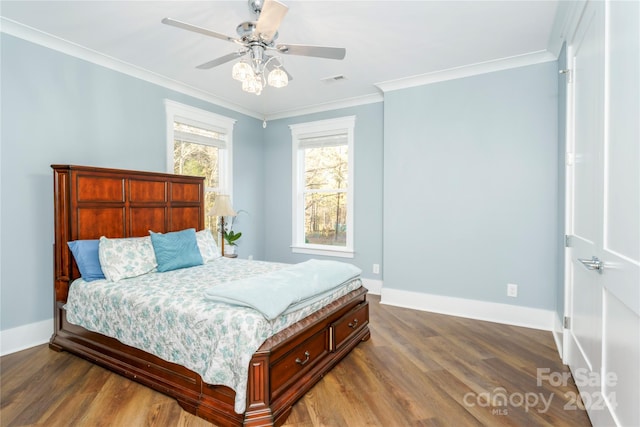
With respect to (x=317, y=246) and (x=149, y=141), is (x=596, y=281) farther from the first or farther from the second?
(x=149, y=141)

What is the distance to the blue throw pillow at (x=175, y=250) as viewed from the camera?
2881mm

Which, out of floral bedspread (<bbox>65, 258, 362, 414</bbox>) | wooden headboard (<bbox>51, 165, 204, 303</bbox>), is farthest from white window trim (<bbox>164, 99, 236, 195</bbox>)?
floral bedspread (<bbox>65, 258, 362, 414</bbox>)

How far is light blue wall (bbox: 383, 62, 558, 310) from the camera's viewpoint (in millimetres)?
3166

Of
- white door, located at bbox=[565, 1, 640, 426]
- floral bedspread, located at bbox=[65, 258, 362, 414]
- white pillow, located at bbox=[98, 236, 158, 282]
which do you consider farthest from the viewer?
white pillow, located at bbox=[98, 236, 158, 282]

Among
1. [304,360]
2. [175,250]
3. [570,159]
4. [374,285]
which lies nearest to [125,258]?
[175,250]

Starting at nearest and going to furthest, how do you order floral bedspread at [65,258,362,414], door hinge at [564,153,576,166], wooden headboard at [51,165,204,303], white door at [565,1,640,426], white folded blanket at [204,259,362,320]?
1. white door at [565,1,640,426]
2. floral bedspread at [65,258,362,414]
3. white folded blanket at [204,259,362,320]
4. door hinge at [564,153,576,166]
5. wooden headboard at [51,165,204,303]

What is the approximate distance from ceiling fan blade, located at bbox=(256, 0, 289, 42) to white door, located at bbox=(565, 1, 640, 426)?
1.54 meters

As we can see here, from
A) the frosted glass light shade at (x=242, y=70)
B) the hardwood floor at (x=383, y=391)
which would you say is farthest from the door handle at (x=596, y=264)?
the frosted glass light shade at (x=242, y=70)

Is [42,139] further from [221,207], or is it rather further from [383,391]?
[383,391]

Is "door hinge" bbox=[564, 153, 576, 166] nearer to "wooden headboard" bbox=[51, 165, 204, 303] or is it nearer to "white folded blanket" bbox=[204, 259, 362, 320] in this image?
"white folded blanket" bbox=[204, 259, 362, 320]

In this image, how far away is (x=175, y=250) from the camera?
2984 mm

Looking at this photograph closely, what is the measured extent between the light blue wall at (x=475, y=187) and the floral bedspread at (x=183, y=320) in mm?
1396

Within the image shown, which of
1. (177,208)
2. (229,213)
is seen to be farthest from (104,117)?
(229,213)

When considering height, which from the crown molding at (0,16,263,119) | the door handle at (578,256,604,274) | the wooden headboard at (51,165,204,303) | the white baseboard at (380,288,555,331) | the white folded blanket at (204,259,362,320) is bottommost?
the white baseboard at (380,288,555,331)
